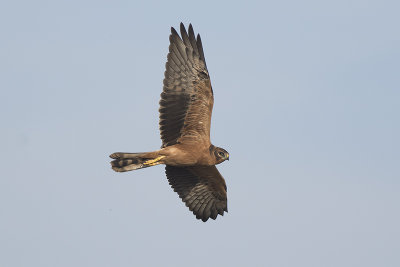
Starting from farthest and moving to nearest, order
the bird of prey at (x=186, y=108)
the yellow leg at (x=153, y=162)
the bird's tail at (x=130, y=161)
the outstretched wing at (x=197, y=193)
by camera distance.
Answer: the outstretched wing at (x=197, y=193)
the bird of prey at (x=186, y=108)
the yellow leg at (x=153, y=162)
the bird's tail at (x=130, y=161)

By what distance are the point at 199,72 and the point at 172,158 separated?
2.18 metres

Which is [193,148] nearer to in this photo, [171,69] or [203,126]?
[203,126]

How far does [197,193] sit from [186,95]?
3.05m

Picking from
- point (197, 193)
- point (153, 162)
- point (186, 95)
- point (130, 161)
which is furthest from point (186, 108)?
point (197, 193)

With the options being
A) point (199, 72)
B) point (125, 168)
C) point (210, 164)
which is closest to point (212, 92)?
point (199, 72)

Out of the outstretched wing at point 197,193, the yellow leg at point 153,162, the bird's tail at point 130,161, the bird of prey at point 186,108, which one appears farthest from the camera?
the outstretched wing at point 197,193

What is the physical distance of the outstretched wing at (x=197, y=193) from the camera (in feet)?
59.8

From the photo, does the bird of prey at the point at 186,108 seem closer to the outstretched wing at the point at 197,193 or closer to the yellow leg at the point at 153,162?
the yellow leg at the point at 153,162

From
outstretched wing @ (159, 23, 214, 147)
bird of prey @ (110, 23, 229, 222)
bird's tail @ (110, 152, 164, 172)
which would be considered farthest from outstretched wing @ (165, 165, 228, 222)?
bird's tail @ (110, 152, 164, 172)

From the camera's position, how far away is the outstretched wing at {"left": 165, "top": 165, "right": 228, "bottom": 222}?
59.8 feet

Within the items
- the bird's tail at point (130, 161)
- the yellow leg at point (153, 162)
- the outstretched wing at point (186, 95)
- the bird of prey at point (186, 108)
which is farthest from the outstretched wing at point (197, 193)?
the bird's tail at point (130, 161)

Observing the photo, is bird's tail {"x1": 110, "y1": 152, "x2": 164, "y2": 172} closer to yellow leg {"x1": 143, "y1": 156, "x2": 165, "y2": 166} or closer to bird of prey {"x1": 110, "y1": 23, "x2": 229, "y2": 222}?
yellow leg {"x1": 143, "y1": 156, "x2": 165, "y2": 166}

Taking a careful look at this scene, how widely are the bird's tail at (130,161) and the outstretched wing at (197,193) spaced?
215cm

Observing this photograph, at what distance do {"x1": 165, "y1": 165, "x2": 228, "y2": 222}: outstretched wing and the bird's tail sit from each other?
215cm
